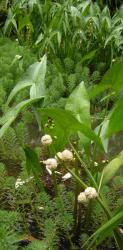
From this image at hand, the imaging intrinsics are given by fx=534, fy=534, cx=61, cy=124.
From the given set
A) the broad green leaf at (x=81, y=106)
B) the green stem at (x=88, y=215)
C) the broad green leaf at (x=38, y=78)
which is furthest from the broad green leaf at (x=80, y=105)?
the green stem at (x=88, y=215)

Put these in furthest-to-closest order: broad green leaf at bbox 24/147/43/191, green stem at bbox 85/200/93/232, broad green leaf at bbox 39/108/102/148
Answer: green stem at bbox 85/200/93/232 → broad green leaf at bbox 24/147/43/191 → broad green leaf at bbox 39/108/102/148

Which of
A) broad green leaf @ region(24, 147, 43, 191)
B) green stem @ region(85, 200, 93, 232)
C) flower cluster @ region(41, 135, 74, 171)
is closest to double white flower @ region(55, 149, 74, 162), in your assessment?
flower cluster @ region(41, 135, 74, 171)

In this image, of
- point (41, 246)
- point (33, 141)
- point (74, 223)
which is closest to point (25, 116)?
point (33, 141)

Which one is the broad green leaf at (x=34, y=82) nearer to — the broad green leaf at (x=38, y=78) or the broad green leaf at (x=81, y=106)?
the broad green leaf at (x=38, y=78)

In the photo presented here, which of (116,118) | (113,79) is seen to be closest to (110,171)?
(113,79)

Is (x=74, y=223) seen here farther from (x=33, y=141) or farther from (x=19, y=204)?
(x=33, y=141)

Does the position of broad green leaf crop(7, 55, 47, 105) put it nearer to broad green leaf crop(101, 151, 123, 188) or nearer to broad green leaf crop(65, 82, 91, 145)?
broad green leaf crop(65, 82, 91, 145)

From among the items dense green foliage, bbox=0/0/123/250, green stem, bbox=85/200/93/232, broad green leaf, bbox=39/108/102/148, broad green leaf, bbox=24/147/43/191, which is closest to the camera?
broad green leaf, bbox=39/108/102/148
